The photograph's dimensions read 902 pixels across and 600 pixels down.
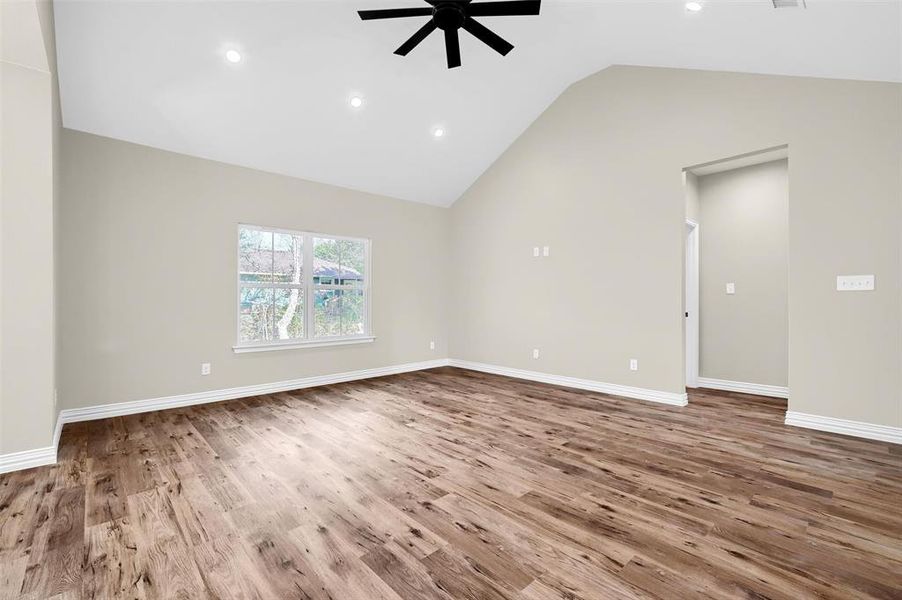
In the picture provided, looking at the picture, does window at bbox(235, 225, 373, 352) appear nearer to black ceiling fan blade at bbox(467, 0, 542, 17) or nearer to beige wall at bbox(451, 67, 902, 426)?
beige wall at bbox(451, 67, 902, 426)

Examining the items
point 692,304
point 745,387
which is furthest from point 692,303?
point 745,387

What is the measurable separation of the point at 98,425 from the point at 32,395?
100 centimetres

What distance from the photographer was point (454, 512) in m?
1.99

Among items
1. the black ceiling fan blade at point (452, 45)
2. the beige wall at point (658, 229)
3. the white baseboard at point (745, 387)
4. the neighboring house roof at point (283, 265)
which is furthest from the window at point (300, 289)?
the white baseboard at point (745, 387)

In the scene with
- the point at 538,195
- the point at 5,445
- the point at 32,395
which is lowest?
the point at 5,445

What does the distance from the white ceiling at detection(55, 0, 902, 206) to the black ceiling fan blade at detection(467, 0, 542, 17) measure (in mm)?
845

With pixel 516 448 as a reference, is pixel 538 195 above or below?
above

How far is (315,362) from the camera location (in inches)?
197

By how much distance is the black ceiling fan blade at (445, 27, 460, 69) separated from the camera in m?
2.96

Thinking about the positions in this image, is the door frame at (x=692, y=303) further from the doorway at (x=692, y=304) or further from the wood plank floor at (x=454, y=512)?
the wood plank floor at (x=454, y=512)

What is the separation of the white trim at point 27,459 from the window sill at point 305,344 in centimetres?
182

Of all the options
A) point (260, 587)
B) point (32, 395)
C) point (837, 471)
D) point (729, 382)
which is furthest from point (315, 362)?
point (729, 382)

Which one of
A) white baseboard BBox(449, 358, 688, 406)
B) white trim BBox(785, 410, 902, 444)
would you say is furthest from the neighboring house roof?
white trim BBox(785, 410, 902, 444)

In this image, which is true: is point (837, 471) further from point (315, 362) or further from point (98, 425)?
point (98, 425)
